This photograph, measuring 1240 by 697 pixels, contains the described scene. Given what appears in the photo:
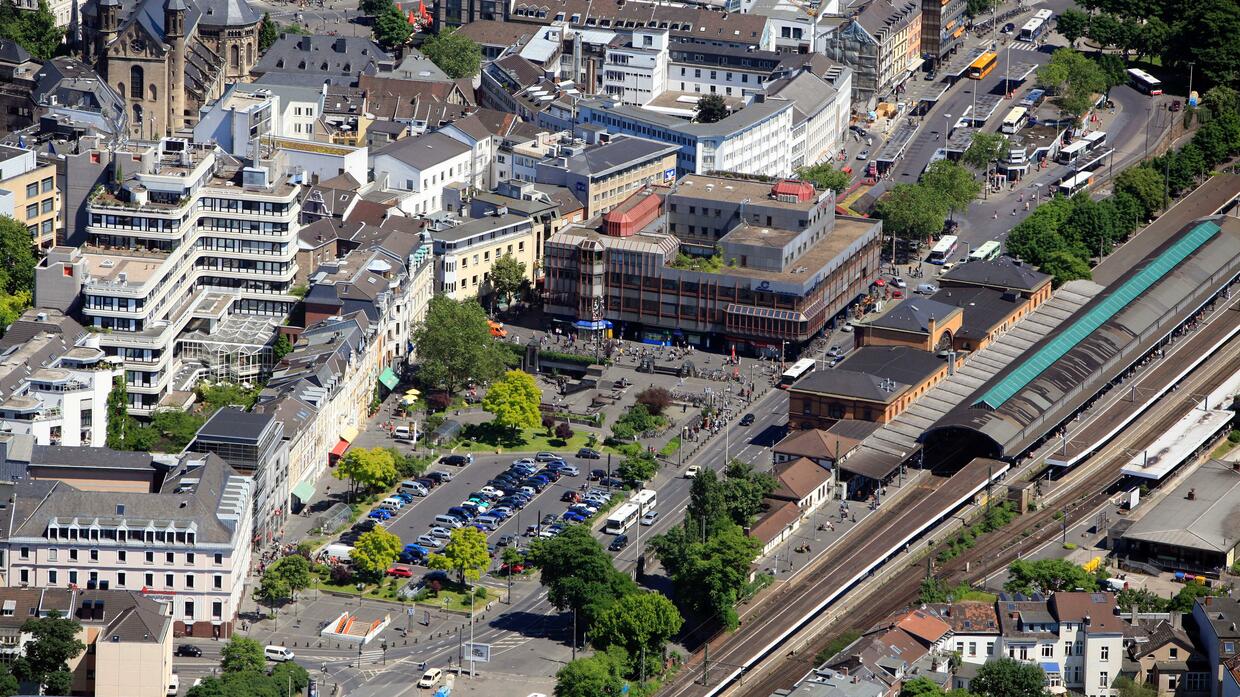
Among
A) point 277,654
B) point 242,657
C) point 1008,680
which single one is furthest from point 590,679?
point 1008,680

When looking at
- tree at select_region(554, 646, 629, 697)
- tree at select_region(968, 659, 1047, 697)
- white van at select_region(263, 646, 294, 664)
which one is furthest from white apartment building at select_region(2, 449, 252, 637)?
tree at select_region(968, 659, 1047, 697)

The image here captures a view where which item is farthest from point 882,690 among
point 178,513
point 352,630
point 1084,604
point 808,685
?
point 178,513

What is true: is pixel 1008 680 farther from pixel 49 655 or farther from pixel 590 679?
pixel 49 655

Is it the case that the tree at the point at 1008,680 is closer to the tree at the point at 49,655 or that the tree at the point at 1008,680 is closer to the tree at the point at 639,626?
the tree at the point at 639,626

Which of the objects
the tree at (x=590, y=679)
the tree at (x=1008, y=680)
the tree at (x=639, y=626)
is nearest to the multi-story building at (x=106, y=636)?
the tree at (x=590, y=679)

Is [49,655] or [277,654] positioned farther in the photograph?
[277,654]

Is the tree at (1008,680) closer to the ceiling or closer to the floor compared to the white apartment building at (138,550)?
closer to the floor

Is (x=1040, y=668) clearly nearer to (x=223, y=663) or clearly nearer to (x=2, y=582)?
(x=223, y=663)

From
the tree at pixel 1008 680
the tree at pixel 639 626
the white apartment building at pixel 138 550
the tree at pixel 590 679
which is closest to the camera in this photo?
the tree at pixel 590 679
